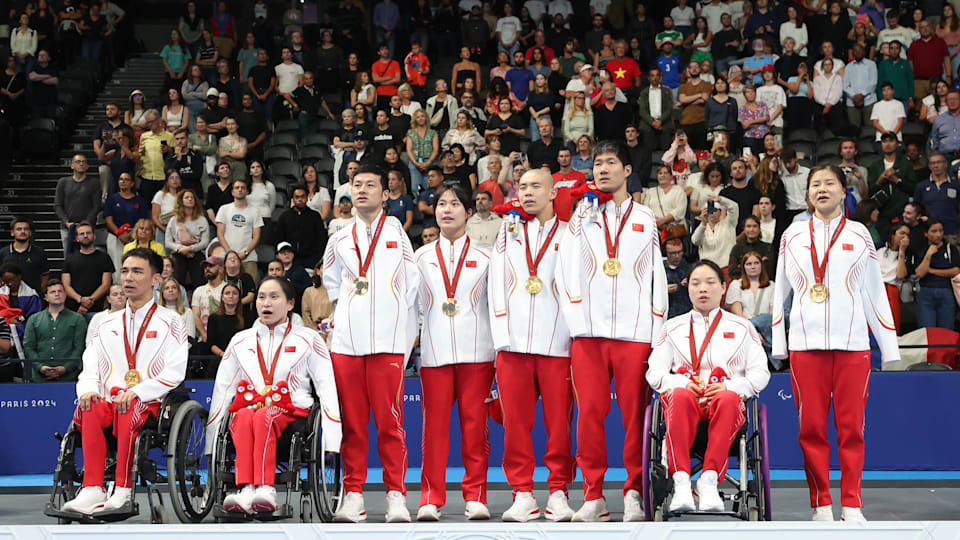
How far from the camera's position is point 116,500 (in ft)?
17.8

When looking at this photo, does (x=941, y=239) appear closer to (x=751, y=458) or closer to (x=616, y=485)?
(x=616, y=485)

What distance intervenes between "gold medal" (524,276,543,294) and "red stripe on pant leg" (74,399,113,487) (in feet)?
7.47

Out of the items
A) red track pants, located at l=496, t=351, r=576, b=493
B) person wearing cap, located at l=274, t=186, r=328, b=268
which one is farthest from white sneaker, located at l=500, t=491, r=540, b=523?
person wearing cap, located at l=274, t=186, r=328, b=268

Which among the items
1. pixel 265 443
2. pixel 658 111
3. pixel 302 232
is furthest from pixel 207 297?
pixel 658 111

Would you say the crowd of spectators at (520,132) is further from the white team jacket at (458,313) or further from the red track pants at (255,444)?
the red track pants at (255,444)

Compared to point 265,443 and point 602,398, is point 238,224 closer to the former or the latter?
point 265,443

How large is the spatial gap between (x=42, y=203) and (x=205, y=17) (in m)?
3.88

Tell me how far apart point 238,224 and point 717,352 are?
254 inches

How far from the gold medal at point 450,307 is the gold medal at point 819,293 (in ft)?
6.15

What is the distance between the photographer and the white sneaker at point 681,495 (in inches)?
195

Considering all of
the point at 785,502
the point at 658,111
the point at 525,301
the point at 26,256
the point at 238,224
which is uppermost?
the point at 658,111

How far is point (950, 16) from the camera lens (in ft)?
43.4

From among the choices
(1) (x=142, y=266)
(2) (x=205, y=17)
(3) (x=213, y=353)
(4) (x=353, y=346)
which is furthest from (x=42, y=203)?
(4) (x=353, y=346)

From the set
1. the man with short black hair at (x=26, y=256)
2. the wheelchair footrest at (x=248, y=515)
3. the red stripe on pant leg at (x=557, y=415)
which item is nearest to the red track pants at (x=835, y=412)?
the red stripe on pant leg at (x=557, y=415)
